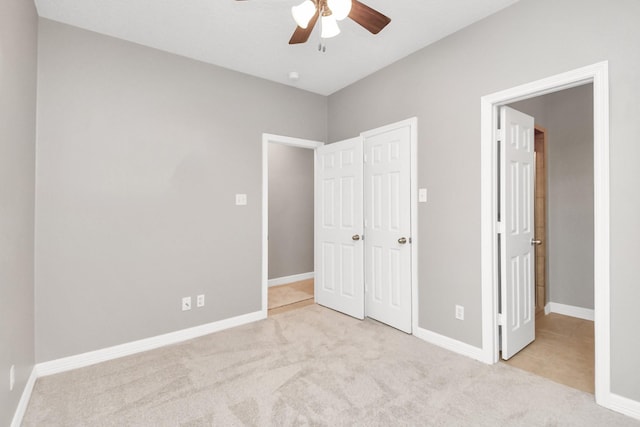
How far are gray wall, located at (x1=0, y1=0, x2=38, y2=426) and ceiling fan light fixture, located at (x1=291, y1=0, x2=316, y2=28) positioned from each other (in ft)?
4.86

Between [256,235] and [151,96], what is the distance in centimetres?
172

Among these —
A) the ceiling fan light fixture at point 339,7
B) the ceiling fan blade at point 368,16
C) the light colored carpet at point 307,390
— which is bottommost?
the light colored carpet at point 307,390

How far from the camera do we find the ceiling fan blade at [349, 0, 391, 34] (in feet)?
5.54

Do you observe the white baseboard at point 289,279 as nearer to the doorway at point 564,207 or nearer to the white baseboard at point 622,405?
the doorway at point 564,207

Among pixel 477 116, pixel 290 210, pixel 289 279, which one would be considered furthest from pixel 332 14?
pixel 289 279

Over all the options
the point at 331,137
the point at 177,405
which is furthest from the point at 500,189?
the point at 177,405

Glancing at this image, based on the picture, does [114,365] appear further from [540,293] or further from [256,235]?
[540,293]

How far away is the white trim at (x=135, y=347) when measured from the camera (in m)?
2.39

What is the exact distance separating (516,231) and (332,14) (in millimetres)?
2232

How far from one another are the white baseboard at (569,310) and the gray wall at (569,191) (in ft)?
0.15

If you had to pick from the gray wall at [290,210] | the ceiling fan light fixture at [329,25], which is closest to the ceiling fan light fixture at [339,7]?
the ceiling fan light fixture at [329,25]

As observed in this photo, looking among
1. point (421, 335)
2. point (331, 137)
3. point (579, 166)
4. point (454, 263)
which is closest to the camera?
point (454, 263)

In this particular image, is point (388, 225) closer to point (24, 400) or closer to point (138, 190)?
point (138, 190)

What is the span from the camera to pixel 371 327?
320 centimetres
